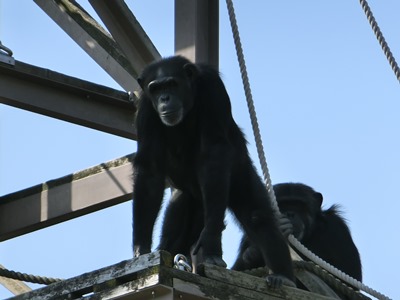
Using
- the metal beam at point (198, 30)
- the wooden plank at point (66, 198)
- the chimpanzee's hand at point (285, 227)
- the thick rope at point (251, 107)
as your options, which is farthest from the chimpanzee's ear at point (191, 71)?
the chimpanzee's hand at point (285, 227)

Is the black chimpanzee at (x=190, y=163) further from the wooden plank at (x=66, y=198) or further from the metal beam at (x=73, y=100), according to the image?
the metal beam at (x=73, y=100)

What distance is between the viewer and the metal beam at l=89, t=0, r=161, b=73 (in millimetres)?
8789

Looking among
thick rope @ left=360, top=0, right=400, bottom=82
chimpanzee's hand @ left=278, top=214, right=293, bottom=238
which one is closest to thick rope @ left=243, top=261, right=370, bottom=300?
chimpanzee's hand @ left=278, top=214, right=293, bottom=238

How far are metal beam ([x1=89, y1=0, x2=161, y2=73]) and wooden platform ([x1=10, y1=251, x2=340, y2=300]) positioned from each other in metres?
3.07

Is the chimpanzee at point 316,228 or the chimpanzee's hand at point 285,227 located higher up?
the chimpanzee at point 316,228

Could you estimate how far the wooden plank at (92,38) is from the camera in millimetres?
8945

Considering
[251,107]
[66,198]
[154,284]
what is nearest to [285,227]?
[251,107]

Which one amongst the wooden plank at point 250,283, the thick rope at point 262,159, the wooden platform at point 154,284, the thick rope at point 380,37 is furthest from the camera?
the thick rope at point 262,159

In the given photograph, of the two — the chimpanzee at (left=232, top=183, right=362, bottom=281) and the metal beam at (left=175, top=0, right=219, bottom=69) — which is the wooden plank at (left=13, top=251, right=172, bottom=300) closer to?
the metal beam at (left=175, top=0, right=219, bottom=69)

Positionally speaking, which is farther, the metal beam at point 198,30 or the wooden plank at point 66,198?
the wooden plank at point 66,198

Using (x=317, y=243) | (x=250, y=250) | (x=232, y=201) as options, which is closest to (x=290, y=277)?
(x=232, y=201)

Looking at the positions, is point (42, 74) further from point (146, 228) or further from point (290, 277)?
point (290, 277)

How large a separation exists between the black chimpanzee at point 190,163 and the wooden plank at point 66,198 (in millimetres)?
682

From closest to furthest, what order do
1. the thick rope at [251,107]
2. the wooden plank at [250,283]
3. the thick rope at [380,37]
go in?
the wooden plank at [250,283] < the thick rope at [380,37] < the thick rope at [251,107]
